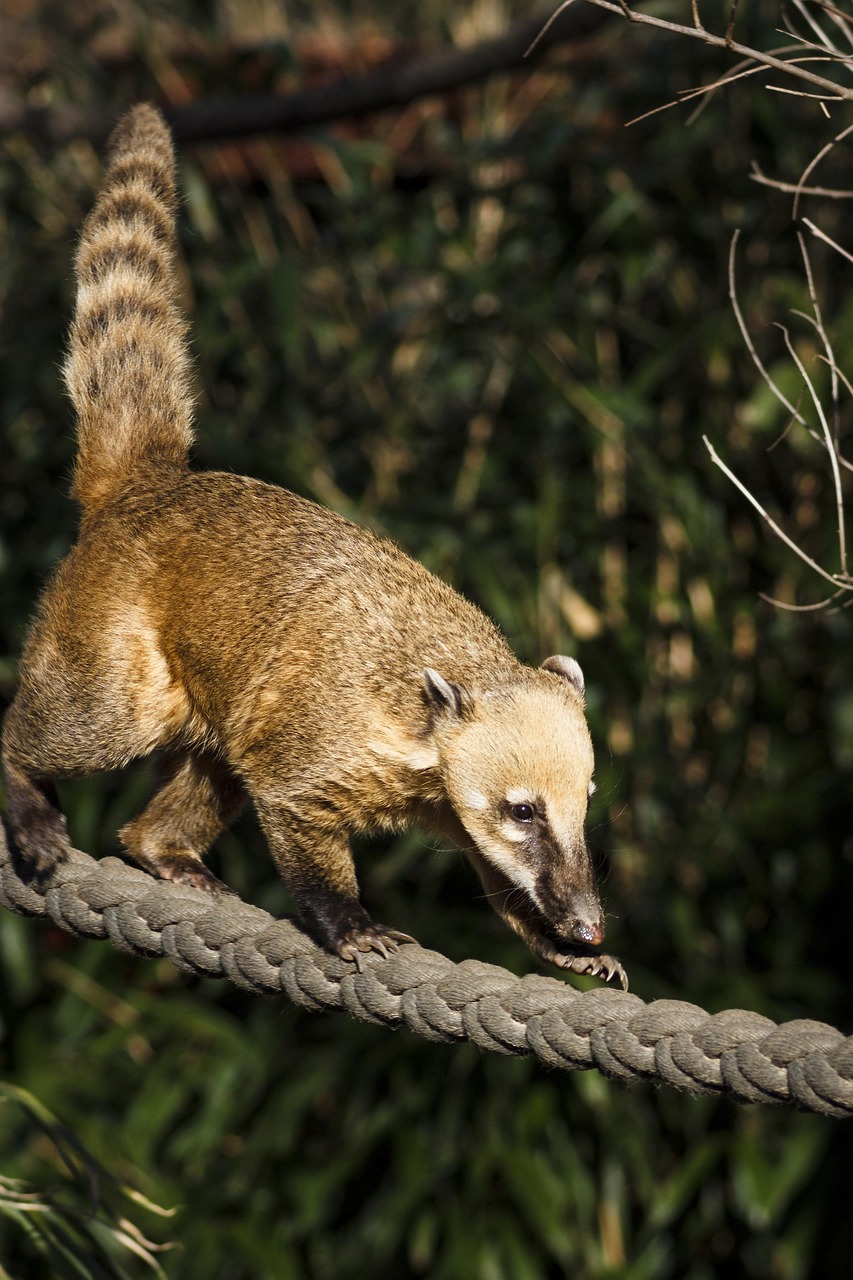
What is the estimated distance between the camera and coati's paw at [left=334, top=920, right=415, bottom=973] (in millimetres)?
2859

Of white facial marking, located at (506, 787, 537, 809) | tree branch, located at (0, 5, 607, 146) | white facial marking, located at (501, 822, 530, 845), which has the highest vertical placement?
tree branch, located at (0, 5, 607, 146)

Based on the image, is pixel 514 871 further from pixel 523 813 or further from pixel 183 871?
pixel 183 871

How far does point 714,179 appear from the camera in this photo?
5879 mm

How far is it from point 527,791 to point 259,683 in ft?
1.94

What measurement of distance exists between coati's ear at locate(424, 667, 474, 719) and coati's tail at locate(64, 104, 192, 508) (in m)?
0.97

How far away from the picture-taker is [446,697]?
9.92ft

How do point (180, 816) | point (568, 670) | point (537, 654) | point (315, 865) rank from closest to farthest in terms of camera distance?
point (315, 865), point (568, 670), point (180, 816), point (537, 654)

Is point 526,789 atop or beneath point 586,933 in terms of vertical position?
atop

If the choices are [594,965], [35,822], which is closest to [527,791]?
[594,965]

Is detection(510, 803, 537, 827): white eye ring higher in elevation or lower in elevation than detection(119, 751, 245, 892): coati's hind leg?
higher

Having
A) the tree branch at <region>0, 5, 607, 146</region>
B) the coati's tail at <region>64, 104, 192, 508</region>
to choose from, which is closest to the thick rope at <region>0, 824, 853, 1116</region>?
the coati's tail at <region>64, 104, 192, 508</region>

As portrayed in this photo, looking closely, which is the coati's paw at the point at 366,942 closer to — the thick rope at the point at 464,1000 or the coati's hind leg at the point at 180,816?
the thick rope at the point at 464,1000

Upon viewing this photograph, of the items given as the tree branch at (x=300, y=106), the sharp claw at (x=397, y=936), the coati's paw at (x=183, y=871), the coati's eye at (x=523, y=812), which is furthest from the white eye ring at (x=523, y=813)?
the tree branch at (x=300, y=106)

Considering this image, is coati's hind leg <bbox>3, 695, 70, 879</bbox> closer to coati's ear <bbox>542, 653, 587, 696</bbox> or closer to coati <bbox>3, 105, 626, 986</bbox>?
coati <bbox>3, 105, 626, 986</bbox>
